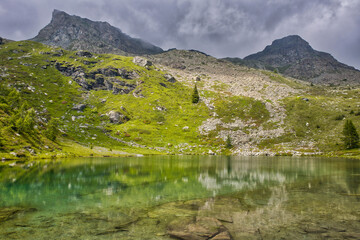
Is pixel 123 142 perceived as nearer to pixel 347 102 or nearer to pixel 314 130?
pixel 314 130

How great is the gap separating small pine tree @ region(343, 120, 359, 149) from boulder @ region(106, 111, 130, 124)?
13819 centimetres

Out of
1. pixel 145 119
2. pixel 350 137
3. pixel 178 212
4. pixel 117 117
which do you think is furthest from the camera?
pixel 145 119

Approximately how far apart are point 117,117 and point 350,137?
473 ft

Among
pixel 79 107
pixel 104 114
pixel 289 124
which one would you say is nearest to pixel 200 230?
pixel 289 124

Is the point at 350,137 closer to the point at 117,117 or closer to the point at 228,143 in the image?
the point at 228,143

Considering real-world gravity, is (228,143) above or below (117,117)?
below

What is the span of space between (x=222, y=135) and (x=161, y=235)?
131 meters

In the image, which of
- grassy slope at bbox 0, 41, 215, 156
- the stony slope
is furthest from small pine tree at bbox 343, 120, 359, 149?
grassy slope at bbox 0, 41, 215, 156

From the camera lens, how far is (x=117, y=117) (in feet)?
516

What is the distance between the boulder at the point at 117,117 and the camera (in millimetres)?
155375

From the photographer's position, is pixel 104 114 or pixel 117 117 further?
pixel 104 114

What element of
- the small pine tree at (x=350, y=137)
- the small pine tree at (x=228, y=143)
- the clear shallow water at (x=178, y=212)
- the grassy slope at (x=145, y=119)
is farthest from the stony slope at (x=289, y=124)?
the clear shallow water at (x=178, y=212)

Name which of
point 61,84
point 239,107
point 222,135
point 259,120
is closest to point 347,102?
point 259,120

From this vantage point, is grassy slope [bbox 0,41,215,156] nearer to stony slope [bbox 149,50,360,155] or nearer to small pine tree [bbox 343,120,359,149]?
stony slope [bbox 149,50,360,155]
